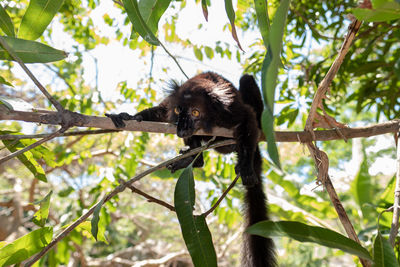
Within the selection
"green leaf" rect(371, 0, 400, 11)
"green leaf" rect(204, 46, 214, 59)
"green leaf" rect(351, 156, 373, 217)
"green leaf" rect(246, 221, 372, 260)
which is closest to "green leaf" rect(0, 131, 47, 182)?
"green leaf" rect(246, 221, 372, 260)

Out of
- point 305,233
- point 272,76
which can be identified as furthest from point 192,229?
point 272,76

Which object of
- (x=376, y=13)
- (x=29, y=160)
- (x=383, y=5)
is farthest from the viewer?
(x=29, y=160)

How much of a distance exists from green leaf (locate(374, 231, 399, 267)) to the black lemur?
3.31ft

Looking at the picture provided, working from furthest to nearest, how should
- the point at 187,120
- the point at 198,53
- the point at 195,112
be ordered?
1. the point at 198,53
2. the point at 195,112
3. the point at 187,120

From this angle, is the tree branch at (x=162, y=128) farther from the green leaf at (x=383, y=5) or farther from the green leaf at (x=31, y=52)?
the green leaf at (x=383, y=5)

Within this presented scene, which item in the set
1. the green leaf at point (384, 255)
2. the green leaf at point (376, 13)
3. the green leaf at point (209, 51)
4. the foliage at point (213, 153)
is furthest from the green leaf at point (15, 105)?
the green leaf at point (209, 51)

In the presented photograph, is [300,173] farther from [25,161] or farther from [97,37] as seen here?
[25,161]

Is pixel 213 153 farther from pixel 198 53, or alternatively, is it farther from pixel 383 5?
pixel 383 5

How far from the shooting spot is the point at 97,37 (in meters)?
5.25

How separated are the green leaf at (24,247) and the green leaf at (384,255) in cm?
183

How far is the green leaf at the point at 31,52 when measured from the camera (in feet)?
5.74

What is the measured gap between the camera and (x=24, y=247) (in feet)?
6.46

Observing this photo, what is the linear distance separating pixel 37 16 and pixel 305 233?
6.03ft

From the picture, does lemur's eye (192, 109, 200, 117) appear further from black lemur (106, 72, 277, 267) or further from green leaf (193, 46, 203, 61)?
green leaf (193, 46, 203, 61)
